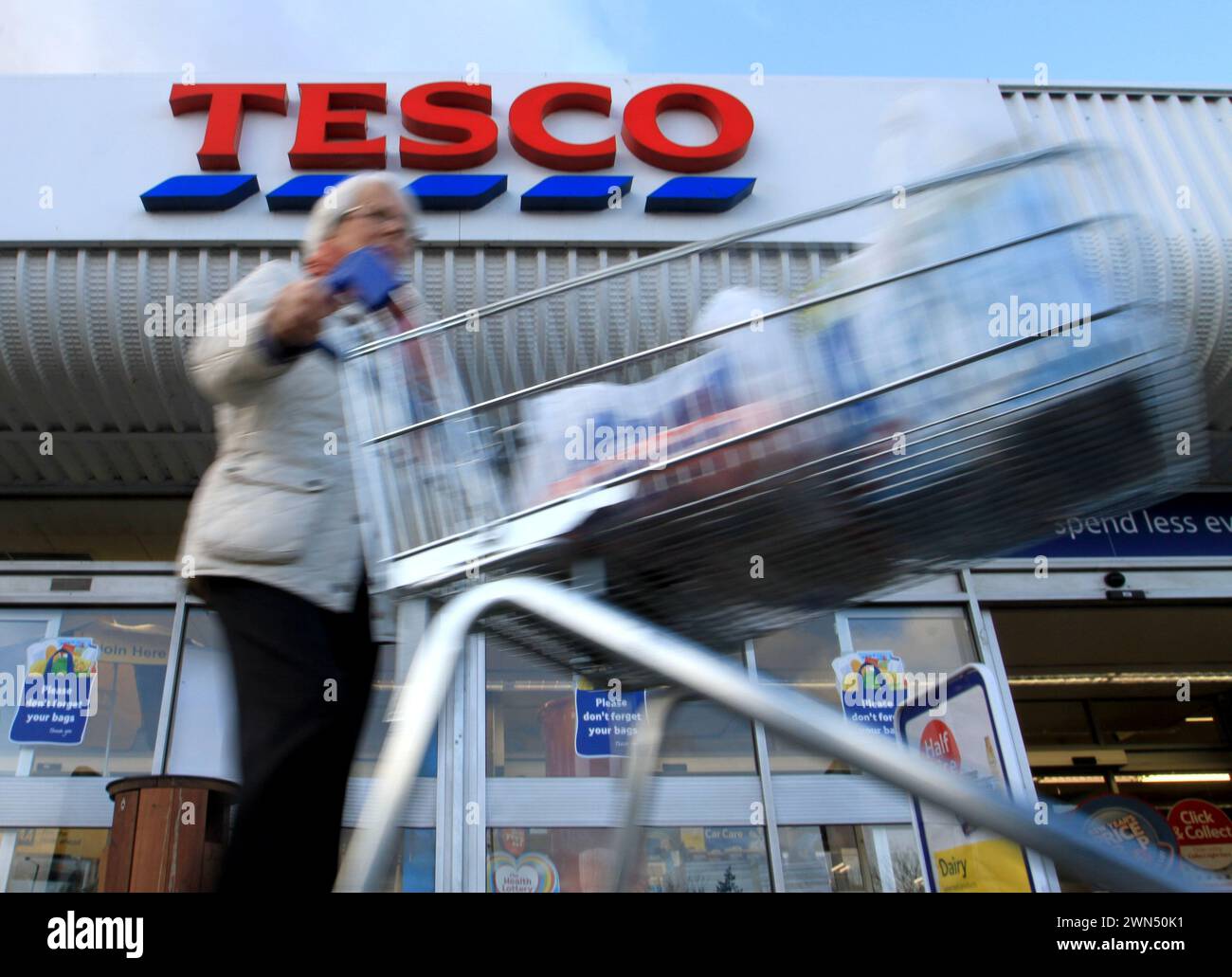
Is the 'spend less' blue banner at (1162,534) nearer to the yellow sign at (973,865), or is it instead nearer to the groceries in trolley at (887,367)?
the yellow sign at (973,865)

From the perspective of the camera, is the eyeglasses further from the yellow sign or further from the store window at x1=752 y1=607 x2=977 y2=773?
the store window at x1=752 y1=607 x2=977 y2=773

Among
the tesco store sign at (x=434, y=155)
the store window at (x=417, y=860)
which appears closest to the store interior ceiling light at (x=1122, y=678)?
the tesco store sign at (x=434, y=155)

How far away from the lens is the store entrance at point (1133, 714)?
6051mm

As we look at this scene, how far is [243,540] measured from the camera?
142 centimetres

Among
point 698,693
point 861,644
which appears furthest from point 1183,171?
point 698,693

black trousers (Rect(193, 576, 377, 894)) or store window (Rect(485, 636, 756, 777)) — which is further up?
store window (Rect(485, 636, 756, 777))

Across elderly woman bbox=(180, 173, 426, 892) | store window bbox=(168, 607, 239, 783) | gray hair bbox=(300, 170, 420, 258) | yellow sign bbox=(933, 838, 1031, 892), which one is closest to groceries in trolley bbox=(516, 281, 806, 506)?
elderly woman bbox=(180, 173, 426, 892)

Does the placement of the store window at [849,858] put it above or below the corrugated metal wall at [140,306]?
below

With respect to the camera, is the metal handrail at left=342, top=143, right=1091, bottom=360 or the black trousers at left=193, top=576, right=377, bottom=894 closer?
the black trousers at left=193, top=576, right=377, bottom=894

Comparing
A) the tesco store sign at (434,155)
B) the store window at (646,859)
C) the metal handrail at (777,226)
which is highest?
the tesco store sign at (434,155)

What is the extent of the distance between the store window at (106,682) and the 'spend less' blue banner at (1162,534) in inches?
189

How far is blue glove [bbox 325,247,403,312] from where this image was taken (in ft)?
4.57

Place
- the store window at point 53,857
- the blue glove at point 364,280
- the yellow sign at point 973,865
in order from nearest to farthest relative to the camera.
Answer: the blue glove at point 364,280, the yellow sign at point 973,865, the store window at point 53,857

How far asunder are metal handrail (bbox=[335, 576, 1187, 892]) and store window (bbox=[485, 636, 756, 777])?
3692 mm
